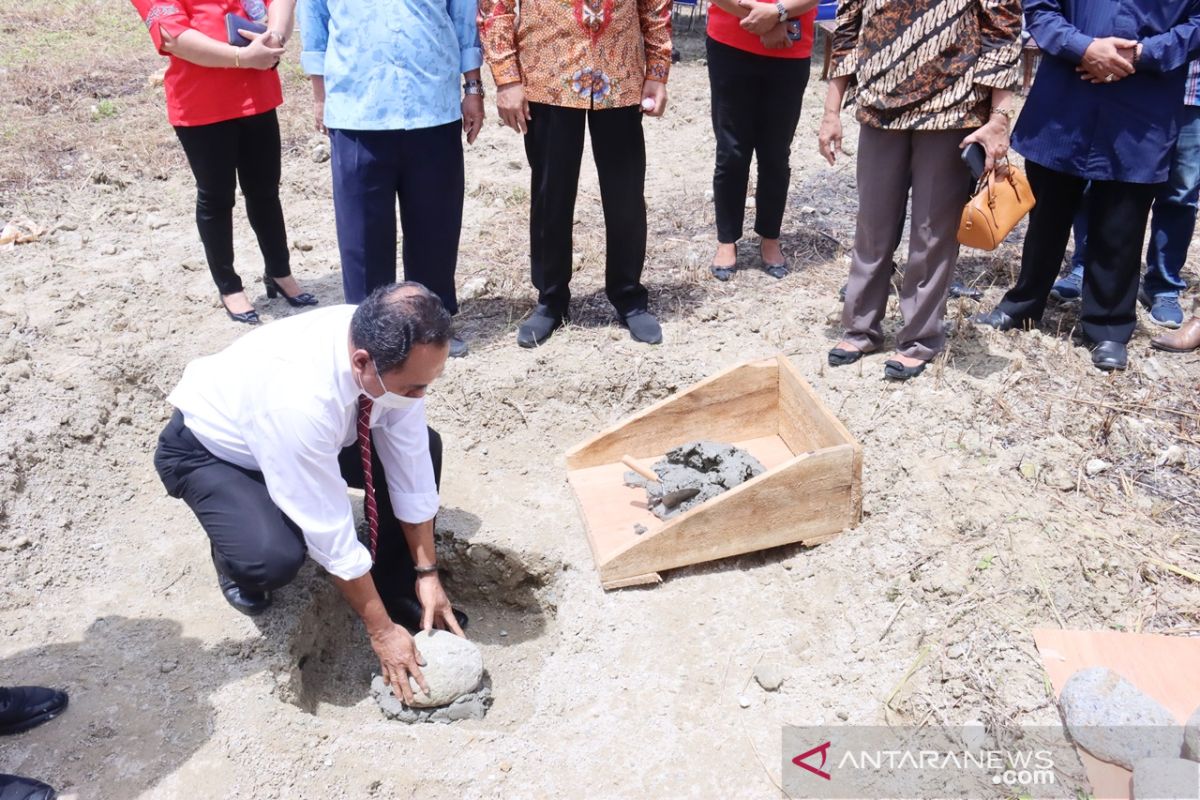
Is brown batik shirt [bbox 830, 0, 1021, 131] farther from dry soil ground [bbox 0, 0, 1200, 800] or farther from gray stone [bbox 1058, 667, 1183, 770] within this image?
gray stone [bbox 1058, 667, 1183, 770]

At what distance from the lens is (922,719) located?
8.11ft

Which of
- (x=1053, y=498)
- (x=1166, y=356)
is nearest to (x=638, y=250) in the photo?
(x=1053, y=498)

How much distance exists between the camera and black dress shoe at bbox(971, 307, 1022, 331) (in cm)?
410

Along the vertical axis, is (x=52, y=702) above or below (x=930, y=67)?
below

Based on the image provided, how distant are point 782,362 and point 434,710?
1761 mm

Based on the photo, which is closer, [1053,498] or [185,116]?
[1053,498]

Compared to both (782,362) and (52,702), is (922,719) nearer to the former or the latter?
(782,362)

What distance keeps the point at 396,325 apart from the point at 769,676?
1413 mm

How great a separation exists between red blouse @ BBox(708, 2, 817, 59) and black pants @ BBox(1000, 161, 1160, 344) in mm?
1090

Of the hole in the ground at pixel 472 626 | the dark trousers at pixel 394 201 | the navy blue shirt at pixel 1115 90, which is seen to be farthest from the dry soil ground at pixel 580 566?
the navy blue shirt at pixel 1115 90

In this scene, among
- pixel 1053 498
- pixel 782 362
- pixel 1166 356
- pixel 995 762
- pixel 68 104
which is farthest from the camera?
pixel 68 104

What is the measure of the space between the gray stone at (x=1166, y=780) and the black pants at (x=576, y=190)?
2.71 meters

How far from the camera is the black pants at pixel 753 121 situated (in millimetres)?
4230

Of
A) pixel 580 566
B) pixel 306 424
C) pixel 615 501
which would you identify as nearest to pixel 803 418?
pixel 615 501
